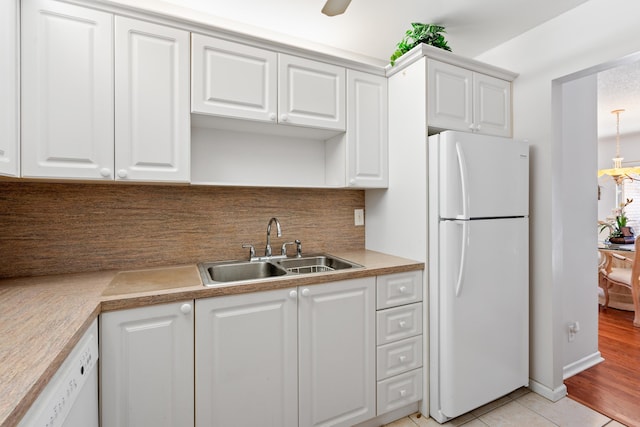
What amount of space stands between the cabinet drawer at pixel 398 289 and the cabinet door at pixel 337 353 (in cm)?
6

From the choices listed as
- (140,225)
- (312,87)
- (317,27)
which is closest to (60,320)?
(140,225)

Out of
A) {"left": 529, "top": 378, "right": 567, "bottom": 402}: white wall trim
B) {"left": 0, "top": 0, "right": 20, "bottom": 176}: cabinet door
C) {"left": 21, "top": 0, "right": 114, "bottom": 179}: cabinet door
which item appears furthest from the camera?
{"left": 529, "top": 378, "right": 567, "bottom": 402}: white wall trim

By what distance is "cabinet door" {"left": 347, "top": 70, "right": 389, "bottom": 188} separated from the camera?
2.05 metres

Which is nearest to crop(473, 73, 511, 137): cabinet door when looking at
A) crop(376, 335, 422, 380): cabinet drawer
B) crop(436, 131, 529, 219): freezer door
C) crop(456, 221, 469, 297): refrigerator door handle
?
crop(436, 131, 529, 219): freezer door

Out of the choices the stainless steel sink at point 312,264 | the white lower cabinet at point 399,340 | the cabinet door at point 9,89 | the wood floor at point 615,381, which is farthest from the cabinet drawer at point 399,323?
the cabinet door at point 9,89

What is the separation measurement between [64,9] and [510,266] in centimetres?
272

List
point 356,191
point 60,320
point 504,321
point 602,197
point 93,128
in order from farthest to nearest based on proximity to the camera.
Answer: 1. point 602,197
2. point 356,191
3. point 504,321
4. point 93,128
5. point 60,320

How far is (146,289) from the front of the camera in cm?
134

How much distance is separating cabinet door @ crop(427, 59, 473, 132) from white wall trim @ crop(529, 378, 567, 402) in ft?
5.81

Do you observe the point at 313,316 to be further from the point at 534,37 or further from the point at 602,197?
the point at 602,197

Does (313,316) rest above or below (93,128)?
below

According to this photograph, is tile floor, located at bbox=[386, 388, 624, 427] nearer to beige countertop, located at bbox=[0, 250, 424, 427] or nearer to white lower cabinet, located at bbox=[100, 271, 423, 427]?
white lower cabinet, located at bbox=[100, 271, 423, 427]

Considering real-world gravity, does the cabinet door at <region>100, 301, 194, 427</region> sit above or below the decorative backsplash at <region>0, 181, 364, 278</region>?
A: below

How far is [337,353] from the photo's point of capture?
167 centimetres
